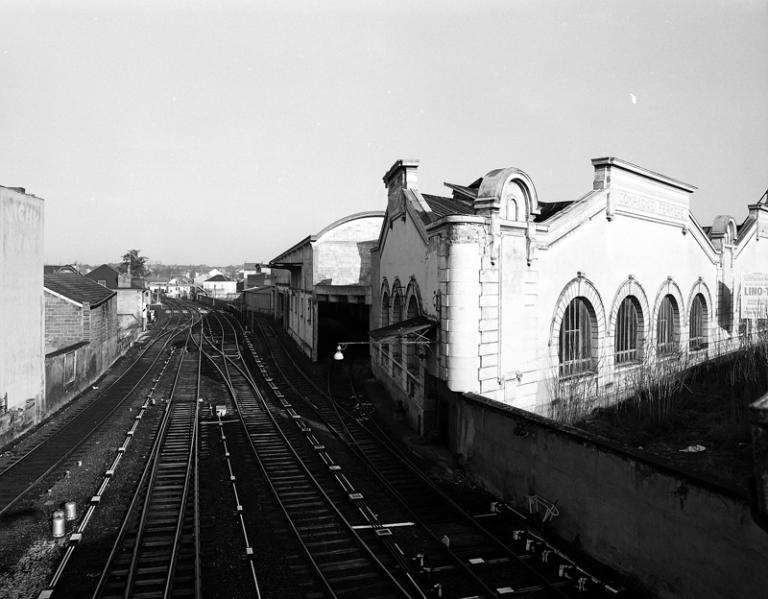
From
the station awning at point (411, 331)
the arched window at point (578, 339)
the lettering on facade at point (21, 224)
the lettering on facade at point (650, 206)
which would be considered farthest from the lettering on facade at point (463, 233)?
the lettering on facade at point (21, 224)

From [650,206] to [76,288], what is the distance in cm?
2781

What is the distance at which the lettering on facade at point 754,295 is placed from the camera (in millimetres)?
26219

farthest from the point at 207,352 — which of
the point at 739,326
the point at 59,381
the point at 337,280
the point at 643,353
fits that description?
the point at 739,326

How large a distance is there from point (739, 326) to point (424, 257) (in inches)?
702

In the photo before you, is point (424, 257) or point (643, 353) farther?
point (643, 353)

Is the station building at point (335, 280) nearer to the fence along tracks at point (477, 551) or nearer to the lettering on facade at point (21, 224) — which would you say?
the lettering on facade at point (21, 224)

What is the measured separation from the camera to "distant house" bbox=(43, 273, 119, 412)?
855 inches

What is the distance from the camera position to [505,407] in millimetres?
12258

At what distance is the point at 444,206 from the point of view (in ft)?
63.4

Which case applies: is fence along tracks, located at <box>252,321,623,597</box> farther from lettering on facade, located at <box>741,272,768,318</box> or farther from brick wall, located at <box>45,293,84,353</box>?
lettering on facade, located at <box>741,272,768,318</box>

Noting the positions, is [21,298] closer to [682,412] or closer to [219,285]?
[682,412]

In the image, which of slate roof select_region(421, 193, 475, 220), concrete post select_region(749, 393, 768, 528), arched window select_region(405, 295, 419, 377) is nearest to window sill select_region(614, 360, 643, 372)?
arched window select_region(405, 295, 419, 377)

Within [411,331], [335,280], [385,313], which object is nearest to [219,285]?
[335,280]

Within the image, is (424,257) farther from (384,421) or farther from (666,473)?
(666,473)
